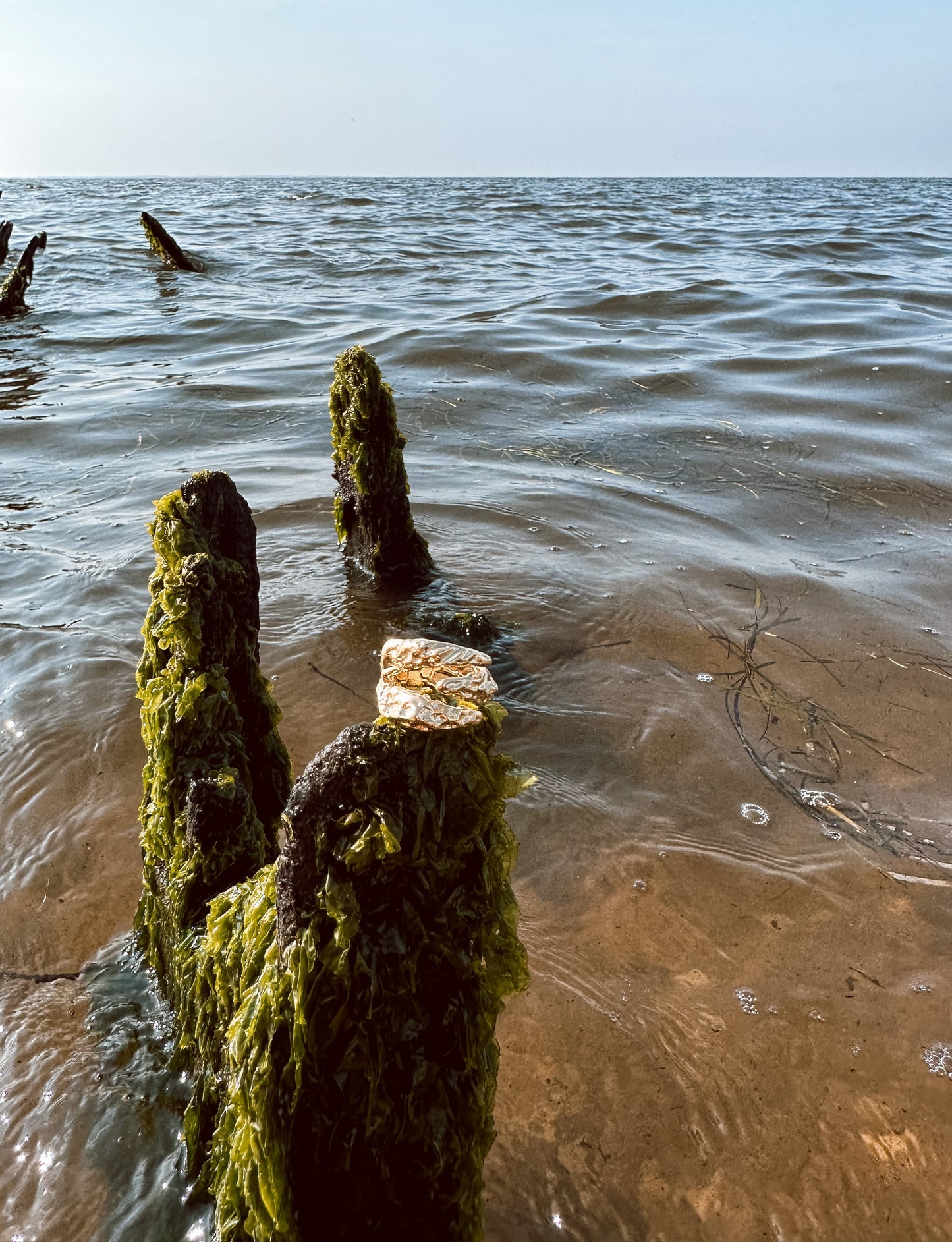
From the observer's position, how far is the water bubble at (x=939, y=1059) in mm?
2932

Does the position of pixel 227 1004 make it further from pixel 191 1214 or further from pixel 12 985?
pixel 12 985

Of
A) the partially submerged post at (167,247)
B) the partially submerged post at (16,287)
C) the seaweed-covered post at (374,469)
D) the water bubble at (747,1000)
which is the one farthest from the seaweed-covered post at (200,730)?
the partially submerged post at (167,247)

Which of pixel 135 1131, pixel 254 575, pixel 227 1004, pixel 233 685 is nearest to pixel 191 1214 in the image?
pixel 135 1131

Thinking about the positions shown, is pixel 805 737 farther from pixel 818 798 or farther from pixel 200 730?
pixel 200 730

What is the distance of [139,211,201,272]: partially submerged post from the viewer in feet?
63.0

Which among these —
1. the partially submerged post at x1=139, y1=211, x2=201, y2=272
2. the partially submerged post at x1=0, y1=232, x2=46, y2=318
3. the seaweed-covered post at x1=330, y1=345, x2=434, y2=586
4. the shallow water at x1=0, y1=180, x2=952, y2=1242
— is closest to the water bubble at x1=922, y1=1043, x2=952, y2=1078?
the shallow water at x1=0, y1=180, x2=952, y2=1242

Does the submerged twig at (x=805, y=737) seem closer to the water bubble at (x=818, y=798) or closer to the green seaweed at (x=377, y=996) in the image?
the water bubble at (x=818, y=798)

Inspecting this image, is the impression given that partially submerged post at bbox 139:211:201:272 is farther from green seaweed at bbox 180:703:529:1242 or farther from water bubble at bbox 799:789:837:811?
green seaweed at bbox 180:703:529:1242

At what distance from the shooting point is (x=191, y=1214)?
2.43 metres

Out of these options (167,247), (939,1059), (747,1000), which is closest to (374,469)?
(747,1000)

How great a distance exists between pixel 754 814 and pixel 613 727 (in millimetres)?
872

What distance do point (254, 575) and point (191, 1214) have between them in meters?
1.93

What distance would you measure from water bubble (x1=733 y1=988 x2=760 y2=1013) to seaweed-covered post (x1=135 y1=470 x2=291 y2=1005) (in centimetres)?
165

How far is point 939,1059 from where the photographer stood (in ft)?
9.73
